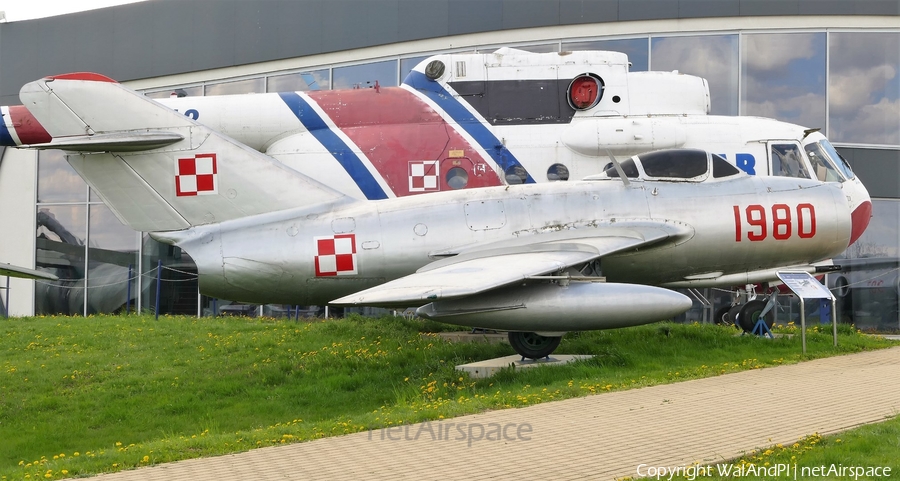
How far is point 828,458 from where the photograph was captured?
5488 mm

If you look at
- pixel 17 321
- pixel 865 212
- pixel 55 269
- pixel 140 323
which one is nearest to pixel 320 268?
pixel 140 323

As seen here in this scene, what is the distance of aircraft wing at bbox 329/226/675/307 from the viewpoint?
335 inches

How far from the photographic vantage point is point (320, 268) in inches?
419

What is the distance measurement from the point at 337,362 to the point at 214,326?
15.3ft

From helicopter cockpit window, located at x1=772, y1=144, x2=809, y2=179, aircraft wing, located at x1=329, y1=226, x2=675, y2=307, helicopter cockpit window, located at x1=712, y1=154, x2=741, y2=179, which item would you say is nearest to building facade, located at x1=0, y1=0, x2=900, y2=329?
helicopter cockpit window, located at x1=772, y1=144, x2=809, y2=179

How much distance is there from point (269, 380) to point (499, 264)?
385 centimetres

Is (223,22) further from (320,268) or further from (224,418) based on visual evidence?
(224,418)

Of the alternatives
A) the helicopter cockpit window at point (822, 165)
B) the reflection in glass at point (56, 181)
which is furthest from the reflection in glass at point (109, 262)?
the helicopter cockpit window at point (822, 165)

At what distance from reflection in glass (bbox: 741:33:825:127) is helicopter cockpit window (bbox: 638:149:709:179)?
8.83 m

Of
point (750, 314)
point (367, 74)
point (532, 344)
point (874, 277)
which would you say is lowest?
point (532, 344)

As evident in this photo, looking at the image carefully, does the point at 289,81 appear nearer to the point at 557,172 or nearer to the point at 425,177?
the point at 425,177

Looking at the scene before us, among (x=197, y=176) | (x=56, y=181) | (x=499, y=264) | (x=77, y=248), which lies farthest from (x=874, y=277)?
(x=56, y=181)

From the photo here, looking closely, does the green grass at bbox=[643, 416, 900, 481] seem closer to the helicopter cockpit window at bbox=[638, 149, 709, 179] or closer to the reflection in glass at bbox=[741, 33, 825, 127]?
the helicopter cockpit window at bbox=[638, 149, 709, 179]

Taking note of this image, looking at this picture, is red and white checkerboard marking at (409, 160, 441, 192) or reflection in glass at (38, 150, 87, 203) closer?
red and white checkerboard marking at (409, 160, 441, 192)
